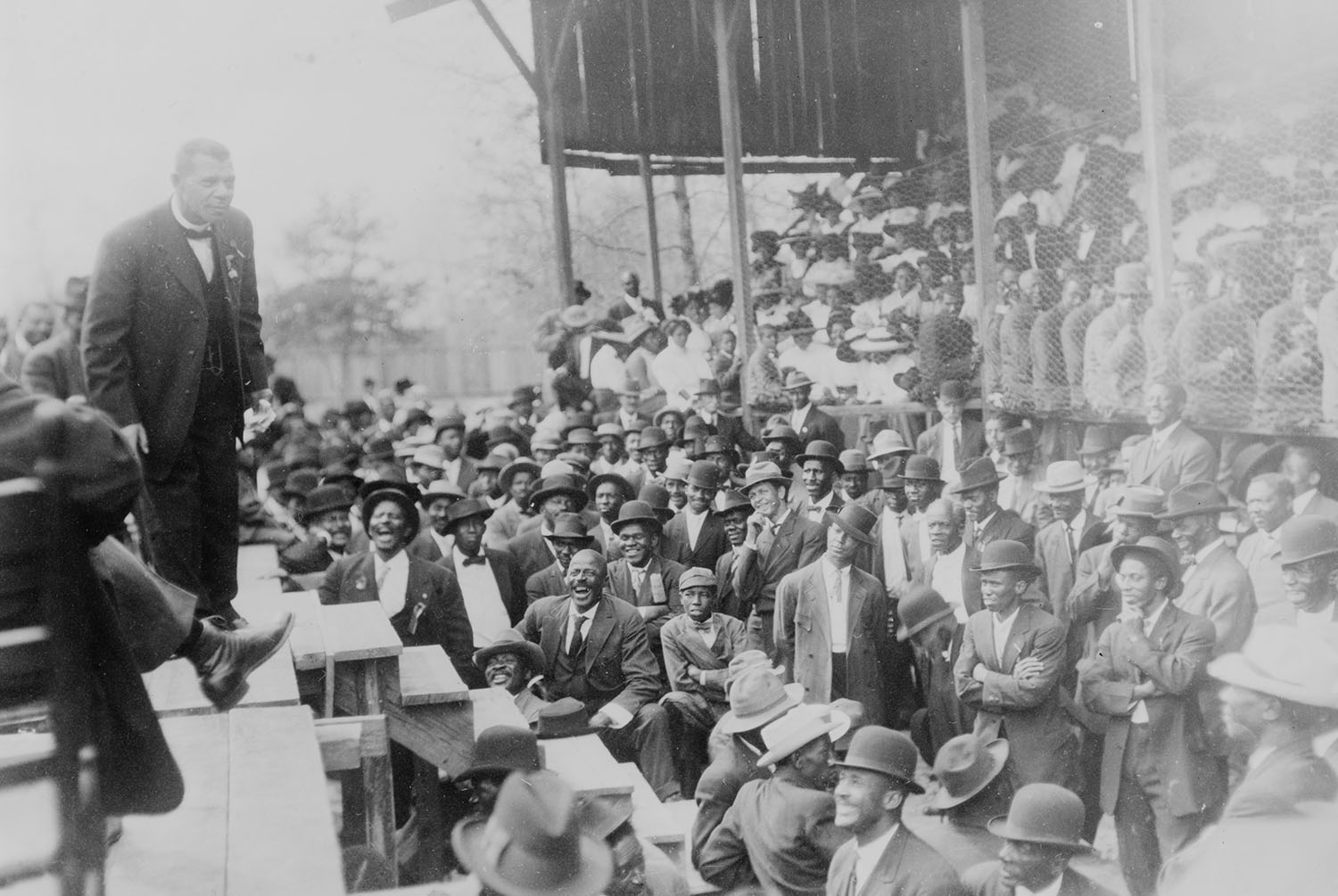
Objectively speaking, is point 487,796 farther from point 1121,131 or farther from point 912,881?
point 1121,131

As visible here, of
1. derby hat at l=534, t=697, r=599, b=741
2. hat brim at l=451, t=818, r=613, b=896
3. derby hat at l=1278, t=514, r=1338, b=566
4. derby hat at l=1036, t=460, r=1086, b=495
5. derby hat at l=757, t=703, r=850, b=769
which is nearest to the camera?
hat brim at l=451, t=818, r=613, b=896

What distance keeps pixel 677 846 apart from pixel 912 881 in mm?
1213

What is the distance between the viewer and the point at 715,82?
16.8 m

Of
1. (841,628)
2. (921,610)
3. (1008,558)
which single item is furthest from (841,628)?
(1008,558)

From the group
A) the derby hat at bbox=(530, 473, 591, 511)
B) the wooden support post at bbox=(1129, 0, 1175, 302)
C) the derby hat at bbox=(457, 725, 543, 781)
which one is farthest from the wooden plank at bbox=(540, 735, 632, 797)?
the wooden support post at bbox=(1129, 0, 1175, 302)

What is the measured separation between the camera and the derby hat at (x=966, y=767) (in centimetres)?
653

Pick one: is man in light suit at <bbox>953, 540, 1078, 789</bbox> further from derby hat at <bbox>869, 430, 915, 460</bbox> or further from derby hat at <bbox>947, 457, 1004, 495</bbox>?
derby hat at <bbox>869, 430, 915, 460</bbox>

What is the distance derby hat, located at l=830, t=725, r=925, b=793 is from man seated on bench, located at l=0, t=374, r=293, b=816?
2.83m

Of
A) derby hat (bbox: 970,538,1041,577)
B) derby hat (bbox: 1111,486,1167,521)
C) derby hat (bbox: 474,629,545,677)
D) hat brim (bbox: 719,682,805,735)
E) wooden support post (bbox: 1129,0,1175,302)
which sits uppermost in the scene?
wooden support post (bbox: 1129,0,1175,302)

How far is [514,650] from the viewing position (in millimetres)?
7961

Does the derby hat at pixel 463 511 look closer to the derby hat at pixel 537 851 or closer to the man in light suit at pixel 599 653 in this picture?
the man in light suit at pixel 599 653

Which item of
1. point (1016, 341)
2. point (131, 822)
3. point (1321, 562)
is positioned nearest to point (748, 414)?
point (1016, 341)

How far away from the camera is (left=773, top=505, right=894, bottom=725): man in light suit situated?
808 cm

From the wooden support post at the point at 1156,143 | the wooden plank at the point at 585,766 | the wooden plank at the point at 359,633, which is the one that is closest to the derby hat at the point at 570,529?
the wooden plank at the point at 585,766
